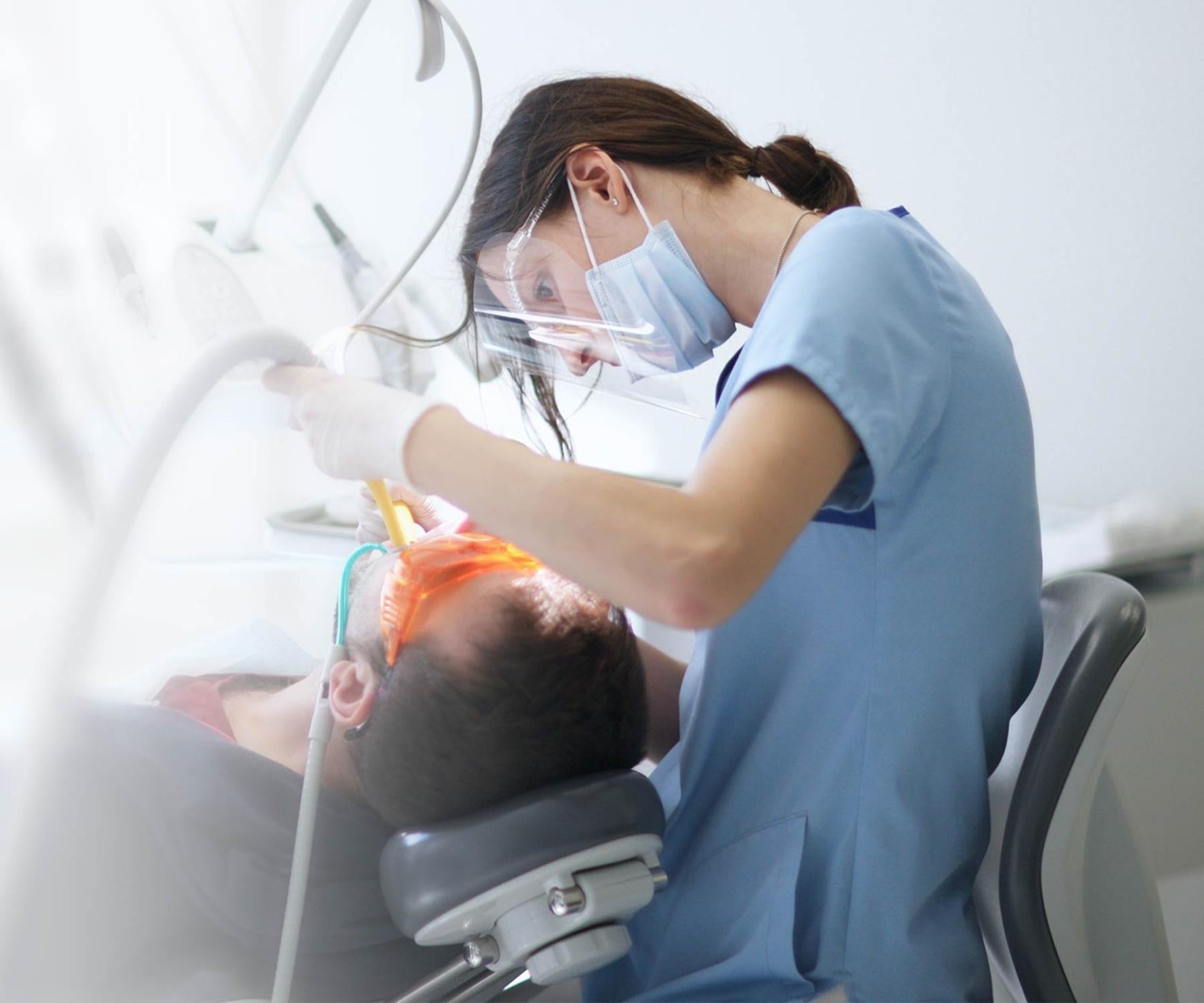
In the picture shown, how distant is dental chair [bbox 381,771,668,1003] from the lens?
870 millimetres

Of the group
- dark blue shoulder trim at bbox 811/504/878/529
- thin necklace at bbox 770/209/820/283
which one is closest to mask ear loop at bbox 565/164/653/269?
thin necklace at bbox 770/209/820/283

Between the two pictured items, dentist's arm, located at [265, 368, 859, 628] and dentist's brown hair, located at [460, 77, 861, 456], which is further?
dentist's brown hair, located at [460, 77, 861, 456]

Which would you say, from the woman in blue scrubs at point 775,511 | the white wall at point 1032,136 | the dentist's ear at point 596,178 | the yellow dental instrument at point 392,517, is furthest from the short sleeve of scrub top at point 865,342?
the white wall at point 1032,136

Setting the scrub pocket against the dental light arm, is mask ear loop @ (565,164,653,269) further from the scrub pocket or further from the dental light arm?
the scrub pocket

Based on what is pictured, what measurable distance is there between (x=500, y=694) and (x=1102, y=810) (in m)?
0.58

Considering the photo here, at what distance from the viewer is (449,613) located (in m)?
0.96

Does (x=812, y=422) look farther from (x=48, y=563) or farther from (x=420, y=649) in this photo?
(x=48, y=563)

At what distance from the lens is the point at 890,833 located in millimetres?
935

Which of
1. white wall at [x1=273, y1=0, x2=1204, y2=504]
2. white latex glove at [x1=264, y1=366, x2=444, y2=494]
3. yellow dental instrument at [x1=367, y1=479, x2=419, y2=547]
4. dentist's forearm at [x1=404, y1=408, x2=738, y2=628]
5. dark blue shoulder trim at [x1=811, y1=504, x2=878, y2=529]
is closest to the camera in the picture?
dentist's forearm at [x1=404, y1=408, x2=738, y2=628]

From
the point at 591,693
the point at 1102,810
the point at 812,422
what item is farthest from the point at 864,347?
the point at 1102,810

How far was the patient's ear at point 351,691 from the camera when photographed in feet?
3.15

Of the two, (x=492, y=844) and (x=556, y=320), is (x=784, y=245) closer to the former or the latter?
(x=556, y=320)

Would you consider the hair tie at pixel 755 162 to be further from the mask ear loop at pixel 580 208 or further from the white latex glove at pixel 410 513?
the white latex glove at pixel 410 513

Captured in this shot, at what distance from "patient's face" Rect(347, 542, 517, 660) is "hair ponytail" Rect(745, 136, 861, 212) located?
0.56m
